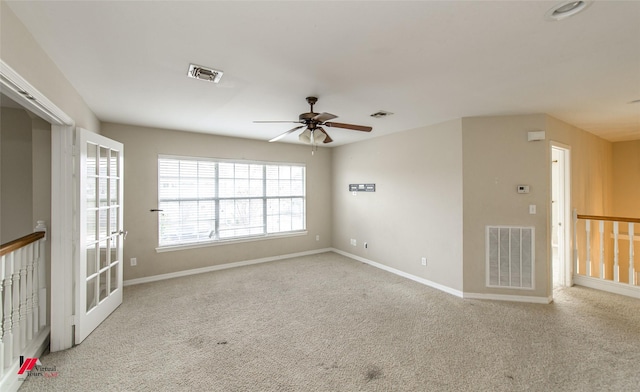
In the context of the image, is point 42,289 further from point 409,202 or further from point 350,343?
point 409,202

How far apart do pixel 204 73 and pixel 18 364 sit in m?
2.72

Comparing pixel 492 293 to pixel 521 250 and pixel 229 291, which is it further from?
pixel 229 291

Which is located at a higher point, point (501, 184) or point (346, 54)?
point (346, 54)

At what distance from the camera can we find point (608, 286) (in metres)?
3.71

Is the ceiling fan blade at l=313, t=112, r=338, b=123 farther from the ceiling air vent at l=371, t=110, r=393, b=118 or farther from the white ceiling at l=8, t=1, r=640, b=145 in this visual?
the ceiling air vent at l=371, t=110, r=393, b=118

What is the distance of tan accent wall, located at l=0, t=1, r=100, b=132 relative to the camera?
143cm

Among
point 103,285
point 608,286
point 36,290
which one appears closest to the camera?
point 36,290

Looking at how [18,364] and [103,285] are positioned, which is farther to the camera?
[103,285]

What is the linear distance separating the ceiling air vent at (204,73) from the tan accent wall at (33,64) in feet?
3.09

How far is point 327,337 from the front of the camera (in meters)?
2.61

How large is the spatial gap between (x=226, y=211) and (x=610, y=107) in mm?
5792

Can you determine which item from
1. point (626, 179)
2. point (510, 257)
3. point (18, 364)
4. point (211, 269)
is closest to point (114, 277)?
point (18, 364)

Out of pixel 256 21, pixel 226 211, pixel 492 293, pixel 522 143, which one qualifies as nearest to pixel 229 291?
pixel 226 211

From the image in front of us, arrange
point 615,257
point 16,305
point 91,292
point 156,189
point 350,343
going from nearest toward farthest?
point 16,305 < point 350,343 < point 91,292 < point 615,257 < point 156,189
